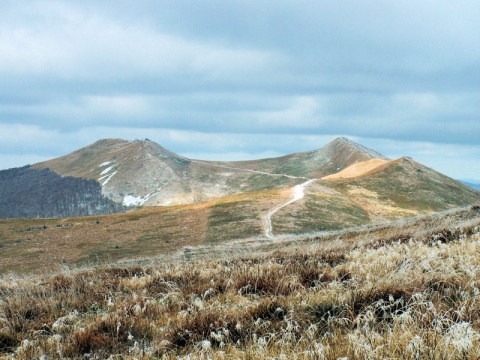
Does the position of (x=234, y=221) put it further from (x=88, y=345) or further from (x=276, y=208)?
(x=88, y=345)

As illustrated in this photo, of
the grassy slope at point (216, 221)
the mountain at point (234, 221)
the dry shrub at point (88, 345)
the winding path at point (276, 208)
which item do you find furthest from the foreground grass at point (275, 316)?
the winding path at point (276, 208)

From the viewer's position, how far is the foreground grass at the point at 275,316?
3803 mm

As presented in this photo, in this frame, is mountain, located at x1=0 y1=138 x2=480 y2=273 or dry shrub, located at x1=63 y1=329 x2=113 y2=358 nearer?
dry shrub, located at x1=63 y1=329 x2=113 y2=358

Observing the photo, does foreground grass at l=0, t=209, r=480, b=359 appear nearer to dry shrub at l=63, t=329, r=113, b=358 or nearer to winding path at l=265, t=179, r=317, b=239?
dry shrub at l=63, t=329, r=113, b=358

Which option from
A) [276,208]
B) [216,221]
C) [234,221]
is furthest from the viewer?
[276,208]

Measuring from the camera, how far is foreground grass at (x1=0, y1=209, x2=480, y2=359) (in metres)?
3.80

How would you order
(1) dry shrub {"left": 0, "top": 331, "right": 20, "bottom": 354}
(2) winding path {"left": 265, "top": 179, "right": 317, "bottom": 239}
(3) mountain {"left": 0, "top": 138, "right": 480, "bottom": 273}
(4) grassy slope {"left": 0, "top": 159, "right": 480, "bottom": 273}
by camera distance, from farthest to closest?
(4) grassy slope {"left": 0, "top": 159, "right": 480, "bottom": 273}, (3) mountain {"left": 0, "top": 138, "right": 480, "bottom": 273}, (2) winding path {"left": 265, "top": 179, "right": 317, "bottom": 239}, (1) dry shrub {"left": 0, "top": 331, "right": 20, "bottom": 354}

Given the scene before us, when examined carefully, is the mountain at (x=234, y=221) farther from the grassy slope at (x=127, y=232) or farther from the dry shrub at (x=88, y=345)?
the dry shrub at (x=88, y=345)

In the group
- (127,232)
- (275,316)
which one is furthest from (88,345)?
A: (127,232)

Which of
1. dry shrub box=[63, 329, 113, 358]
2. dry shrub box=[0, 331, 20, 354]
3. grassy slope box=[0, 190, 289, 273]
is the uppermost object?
dry shrub box=[63, 329, 113, 358]

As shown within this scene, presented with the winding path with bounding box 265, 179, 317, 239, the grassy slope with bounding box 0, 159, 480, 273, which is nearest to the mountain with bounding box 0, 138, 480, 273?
the winding path with bounding box 265, 179, 317, 239

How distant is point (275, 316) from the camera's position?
16.8 ft

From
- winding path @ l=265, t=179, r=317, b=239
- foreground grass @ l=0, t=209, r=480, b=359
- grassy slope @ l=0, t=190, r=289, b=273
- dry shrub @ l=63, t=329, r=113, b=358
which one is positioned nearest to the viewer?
foreground grass @ l=0, t=209, r=480, b=359

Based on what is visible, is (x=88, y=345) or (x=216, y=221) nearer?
(x=88, y=345)
